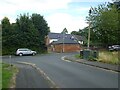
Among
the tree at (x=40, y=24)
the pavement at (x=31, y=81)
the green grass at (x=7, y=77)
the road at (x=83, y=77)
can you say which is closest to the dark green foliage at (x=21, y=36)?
the tree at (x=40, y=24)

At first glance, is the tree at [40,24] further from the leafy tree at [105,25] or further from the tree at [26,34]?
the leafy tree at [105,25]

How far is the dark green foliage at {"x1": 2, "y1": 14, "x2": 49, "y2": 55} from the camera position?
225 feet

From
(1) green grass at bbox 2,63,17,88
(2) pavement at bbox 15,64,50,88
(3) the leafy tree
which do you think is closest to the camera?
(2) pavement at bbox 15,64,50,88

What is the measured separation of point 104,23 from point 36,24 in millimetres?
26026

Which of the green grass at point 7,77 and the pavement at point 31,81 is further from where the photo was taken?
the green grass at point 7,77

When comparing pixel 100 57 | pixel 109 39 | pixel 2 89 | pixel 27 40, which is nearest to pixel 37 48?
pixel 27 40

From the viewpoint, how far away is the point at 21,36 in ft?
232

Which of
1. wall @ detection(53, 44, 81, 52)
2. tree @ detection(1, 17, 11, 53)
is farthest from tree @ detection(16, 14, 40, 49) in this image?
wall @ detection(53, 44, 81, 52)

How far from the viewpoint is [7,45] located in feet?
225

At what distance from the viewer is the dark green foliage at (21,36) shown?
225 ft

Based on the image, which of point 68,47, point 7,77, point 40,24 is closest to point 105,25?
point 40,24

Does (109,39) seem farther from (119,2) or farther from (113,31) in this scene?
(119,2)

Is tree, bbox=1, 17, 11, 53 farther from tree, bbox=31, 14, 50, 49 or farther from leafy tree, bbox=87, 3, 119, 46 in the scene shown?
leafy tree, bbox=87, 3, 119, 46

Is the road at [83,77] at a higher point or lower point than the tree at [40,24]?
lower
